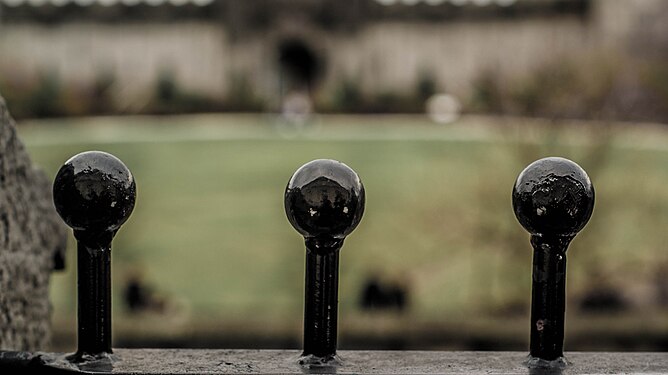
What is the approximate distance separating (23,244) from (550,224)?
40.2 inches

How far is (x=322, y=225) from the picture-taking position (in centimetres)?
144

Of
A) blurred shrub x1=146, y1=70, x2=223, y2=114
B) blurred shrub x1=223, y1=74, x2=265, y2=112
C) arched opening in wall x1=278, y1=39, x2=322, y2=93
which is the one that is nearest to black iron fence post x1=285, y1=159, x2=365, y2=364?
blurred shrub x1=146, y1=70, x2=223, y2=114

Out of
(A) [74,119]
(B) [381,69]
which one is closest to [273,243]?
(A) [74,119]

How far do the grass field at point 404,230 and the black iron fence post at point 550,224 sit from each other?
16.7 ft

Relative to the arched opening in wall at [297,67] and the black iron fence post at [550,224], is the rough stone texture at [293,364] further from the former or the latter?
the arched opening in wall at [297,67]

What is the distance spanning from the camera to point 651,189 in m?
13.3

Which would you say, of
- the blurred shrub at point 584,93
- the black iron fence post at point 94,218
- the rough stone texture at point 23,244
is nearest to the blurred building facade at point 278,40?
the blurred shrub at point 584,93

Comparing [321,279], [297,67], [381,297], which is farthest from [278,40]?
[321,279]

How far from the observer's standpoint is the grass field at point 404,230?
9.41 m

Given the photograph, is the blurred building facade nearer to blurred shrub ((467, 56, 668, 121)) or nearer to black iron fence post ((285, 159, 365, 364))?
blurred shrub ((467, 56, 668, 121))

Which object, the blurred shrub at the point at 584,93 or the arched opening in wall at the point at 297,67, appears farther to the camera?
the arched opening in wall at the point at 297,67

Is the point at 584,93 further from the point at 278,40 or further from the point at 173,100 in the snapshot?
the point at 278,40

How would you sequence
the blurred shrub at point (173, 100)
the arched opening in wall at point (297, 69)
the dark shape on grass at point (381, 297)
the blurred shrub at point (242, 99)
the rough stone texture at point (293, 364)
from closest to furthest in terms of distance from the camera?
the rough stone texture at point (293, 364) < the dark shape on grass at point (381, 297) < the blurred shrub at point (173, 100) < the blurred shrub at point (242, 99) < the arched opening in wall at point (297, 69)

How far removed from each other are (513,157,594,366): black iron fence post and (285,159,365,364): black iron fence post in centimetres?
25
